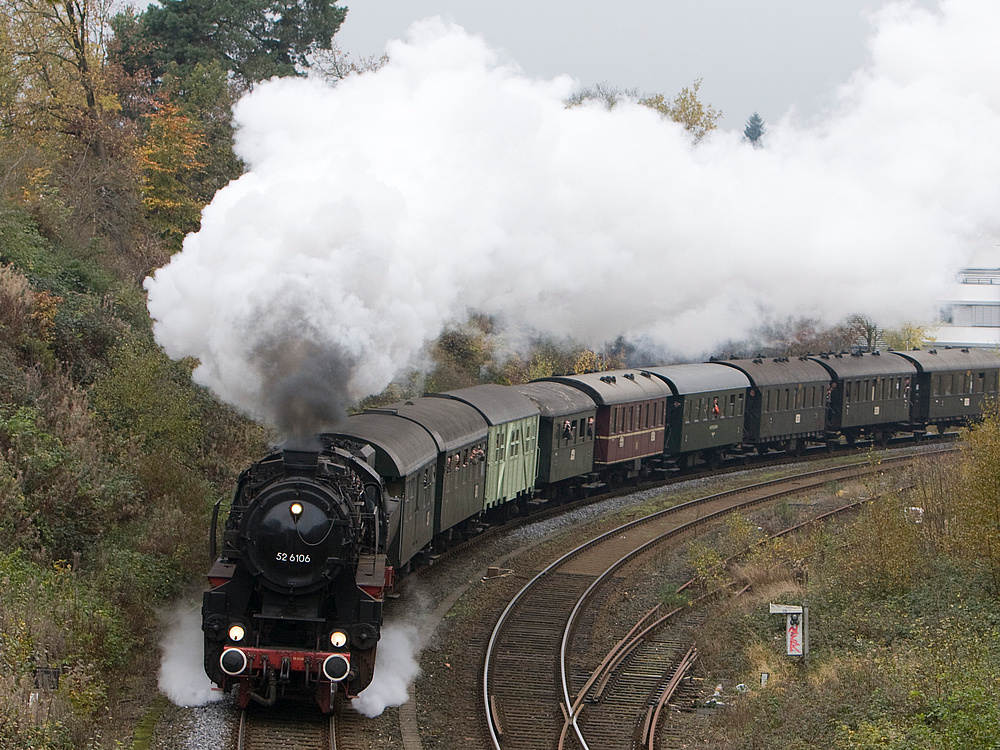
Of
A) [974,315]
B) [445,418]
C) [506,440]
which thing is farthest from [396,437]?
[974,315]

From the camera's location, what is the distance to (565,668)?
1388cm

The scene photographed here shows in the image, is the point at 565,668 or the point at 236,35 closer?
the point at 565,668

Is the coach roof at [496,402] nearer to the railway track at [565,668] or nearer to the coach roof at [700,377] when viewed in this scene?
the railway track at [565,668]

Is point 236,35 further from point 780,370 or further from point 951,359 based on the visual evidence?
point 951,359

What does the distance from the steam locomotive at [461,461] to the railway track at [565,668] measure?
175cm

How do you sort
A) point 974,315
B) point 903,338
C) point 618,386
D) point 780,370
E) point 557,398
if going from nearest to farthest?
point 557,398, point 618,386, point 780,370, point 903,338, point 974,315

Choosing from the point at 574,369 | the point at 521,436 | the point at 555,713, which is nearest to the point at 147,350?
the point at 521,436

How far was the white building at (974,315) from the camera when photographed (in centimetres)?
6562

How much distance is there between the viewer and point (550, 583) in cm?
1802

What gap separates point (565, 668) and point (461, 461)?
5.15 m

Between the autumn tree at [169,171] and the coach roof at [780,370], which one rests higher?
the autumn tree at [169,171]

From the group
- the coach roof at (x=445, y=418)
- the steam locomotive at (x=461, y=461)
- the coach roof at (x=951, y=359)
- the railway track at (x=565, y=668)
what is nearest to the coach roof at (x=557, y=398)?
the steam locomotive at (x=461, y=461)

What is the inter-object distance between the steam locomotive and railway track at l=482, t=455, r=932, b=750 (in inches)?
68.7

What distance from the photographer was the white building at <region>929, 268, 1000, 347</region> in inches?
2584
